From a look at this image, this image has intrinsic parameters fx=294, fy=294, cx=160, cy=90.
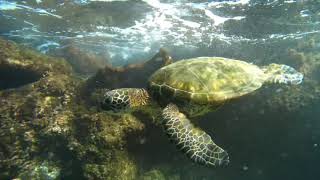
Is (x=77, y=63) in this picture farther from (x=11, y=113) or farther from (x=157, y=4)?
(x=11, y=113)

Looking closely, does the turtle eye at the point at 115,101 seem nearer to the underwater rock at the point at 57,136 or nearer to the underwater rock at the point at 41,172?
the underwater rock at the point at 57,136

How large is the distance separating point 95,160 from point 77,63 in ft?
44.2

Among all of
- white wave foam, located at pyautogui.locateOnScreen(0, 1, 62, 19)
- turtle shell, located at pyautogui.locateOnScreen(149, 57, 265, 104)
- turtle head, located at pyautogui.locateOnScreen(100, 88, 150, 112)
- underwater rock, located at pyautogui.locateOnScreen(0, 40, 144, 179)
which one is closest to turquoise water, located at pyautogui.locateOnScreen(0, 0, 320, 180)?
white wave foam, located at pyautogui.locateOnScreen(0, 1, 62, 19)

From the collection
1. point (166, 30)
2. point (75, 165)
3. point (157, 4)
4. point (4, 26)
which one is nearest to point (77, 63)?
point (4, 26)

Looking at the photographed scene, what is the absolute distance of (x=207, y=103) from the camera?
716 centimetres

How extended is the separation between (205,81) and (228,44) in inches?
675

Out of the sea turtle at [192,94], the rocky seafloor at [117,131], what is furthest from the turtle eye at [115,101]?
the rocky seafloor at [117,131]

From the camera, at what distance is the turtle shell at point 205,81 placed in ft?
23.2

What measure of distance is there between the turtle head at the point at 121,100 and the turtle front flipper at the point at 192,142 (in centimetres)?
79

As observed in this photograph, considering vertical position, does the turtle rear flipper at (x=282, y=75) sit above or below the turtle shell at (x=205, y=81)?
below

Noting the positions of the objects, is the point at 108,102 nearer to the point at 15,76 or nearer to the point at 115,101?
the point at 115,101

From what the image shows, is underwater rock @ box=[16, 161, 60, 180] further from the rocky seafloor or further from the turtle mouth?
the turtle mouth

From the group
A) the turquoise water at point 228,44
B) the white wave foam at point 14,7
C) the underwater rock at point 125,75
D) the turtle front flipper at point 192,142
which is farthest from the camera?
the white wave foam at point 14,7

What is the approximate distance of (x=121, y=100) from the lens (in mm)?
6637
